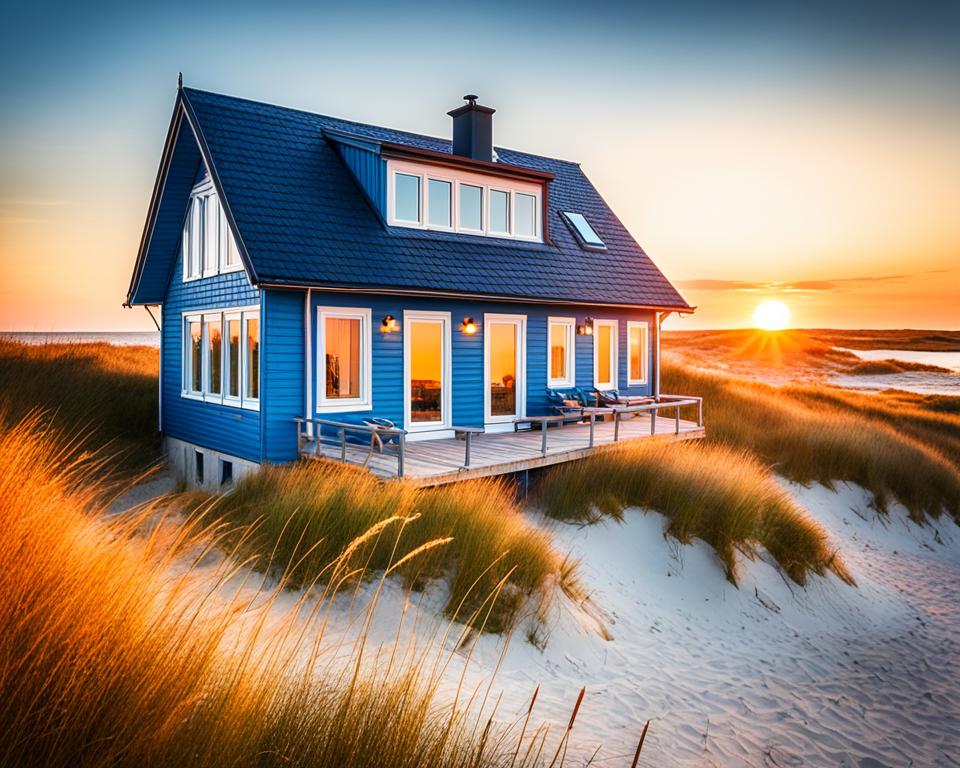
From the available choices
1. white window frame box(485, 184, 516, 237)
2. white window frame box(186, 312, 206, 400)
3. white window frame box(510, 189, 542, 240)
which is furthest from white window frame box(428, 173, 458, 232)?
white window frame box(186, 312, 206, 400)

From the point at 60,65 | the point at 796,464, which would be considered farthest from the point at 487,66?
the point at 796,464

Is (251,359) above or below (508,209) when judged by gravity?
below

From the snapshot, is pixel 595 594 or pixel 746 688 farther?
pixel 595 594

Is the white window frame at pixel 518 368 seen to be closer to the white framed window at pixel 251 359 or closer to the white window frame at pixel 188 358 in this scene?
the white framed window at pixel 251 359

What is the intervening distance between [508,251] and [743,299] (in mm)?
24556

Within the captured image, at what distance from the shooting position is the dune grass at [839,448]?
54.1ft

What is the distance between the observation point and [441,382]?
Answer: 14.3 m

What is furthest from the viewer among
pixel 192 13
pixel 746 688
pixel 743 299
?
pixel 743 299

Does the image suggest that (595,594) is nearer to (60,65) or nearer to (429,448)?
(429,448)

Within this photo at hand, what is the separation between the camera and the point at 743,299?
1431 inches

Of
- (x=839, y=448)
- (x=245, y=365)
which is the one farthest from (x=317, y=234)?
(x=839, y=448)

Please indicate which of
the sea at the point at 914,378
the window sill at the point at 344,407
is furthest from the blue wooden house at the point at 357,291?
the sea at the point at 914,378

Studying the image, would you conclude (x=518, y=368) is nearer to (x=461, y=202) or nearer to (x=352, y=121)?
(x=461, y=202)

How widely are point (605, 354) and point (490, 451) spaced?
6.27 metres
